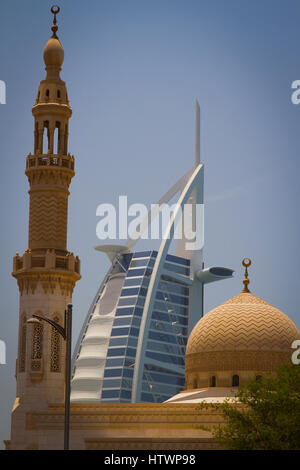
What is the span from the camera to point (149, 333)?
87188 millimetres

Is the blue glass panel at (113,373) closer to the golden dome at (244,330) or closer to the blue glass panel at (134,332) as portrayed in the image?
the blue glass panel at (134,332)

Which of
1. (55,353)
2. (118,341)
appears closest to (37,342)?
(55,353)

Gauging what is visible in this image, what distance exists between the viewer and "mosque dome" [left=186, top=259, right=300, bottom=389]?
137 feet

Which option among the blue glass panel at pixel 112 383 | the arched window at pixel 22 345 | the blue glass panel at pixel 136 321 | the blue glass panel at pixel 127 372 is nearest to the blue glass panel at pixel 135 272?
the blue glass panel at pixel 136 321

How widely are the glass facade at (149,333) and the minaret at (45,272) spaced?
44.4 meters

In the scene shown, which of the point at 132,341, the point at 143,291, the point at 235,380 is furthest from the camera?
the point at 143,291

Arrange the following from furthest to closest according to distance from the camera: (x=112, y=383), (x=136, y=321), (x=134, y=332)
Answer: (x=136, y=321)
(x=134, y=332)
(x=112, y=383)

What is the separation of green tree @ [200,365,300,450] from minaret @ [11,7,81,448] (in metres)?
7.59

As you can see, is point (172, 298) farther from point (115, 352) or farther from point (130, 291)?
point (115, 352)

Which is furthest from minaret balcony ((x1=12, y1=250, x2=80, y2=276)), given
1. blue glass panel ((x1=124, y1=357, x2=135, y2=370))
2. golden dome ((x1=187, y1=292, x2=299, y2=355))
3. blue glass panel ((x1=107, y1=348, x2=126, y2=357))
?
blue glass panel ((x1=107, y1=348, x2=126, y2=357))

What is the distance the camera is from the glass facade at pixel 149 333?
3345 inches

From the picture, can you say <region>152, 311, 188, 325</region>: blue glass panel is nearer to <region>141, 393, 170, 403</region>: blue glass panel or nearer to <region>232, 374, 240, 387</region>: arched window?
<region>141, 393, 170, 403</region>: blue glass panel

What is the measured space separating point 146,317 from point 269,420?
5355cm
